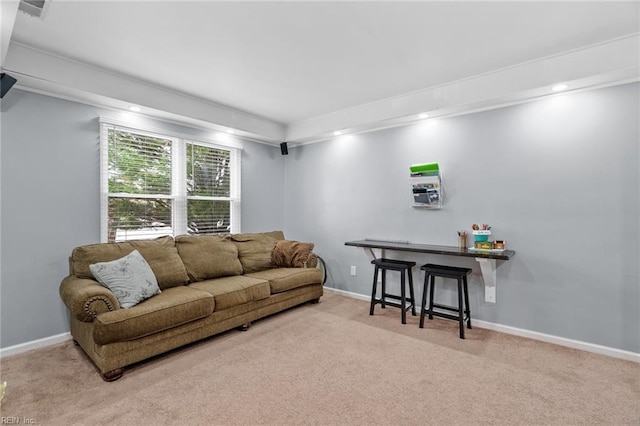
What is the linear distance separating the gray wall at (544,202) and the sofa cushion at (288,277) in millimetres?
1002

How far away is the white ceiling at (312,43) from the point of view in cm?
212

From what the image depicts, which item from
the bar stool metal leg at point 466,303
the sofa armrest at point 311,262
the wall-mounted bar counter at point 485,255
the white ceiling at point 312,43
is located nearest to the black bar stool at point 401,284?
the wall-mounted bar counter at point 485,255

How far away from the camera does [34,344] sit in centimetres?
282

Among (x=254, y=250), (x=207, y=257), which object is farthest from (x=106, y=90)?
(x=254, y=250)

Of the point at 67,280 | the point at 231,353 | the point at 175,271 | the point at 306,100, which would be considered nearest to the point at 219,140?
the point at 306,100

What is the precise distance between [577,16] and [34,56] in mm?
4148

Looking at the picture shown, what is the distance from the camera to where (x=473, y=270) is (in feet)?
11.2

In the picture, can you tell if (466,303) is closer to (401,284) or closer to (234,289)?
(401,284)

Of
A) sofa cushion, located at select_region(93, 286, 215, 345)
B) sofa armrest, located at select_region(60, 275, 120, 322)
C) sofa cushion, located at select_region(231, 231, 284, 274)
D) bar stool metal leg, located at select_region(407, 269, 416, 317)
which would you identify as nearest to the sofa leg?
sofa cushion, located at select_region(93, 286, 215, 345)

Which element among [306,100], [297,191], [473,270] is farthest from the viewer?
[297,191]

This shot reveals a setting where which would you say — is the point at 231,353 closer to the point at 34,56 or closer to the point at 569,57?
the point at 34,56

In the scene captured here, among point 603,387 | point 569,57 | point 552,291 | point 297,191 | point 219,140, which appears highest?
point 569,57

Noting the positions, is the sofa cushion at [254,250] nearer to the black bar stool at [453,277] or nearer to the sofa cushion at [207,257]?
the sofa cushion at [207,257]

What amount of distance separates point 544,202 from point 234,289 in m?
3.10
